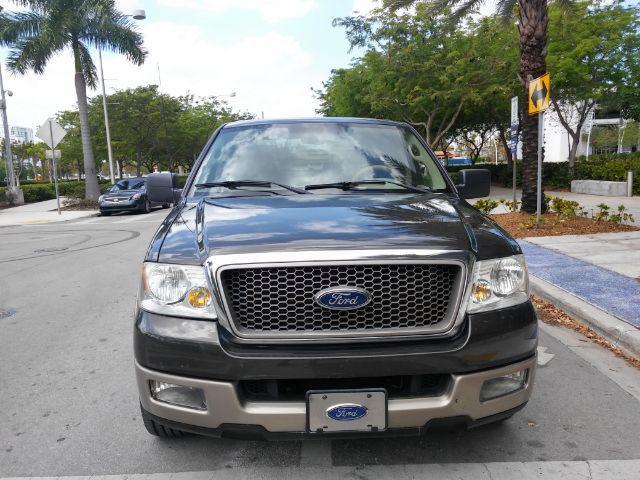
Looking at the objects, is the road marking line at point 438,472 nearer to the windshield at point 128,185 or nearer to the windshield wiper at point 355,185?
the windshield wiper at point 355,185

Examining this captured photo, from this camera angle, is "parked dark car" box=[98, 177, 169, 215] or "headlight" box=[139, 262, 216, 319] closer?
"headlight" box=[139, 262, 216, 319]

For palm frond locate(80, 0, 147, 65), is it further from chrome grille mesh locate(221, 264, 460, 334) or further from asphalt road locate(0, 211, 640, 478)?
chrome grille mesh locate(221, 264, 460, 334)

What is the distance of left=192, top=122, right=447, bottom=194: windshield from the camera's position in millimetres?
3678

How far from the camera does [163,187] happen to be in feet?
13.8

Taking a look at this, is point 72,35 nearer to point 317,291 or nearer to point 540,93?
point 540,93

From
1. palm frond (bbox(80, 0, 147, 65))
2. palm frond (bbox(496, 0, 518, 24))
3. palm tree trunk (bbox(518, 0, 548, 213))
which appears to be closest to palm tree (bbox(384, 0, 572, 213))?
palm tree trunk (bbox(518, 0, 548, 213))

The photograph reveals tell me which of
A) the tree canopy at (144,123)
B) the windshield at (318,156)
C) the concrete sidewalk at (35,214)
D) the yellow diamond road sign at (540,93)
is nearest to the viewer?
the windshield at (318,156)

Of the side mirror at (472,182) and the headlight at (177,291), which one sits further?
the side mirror at (472,182)

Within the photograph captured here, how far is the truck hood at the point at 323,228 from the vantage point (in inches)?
94.2

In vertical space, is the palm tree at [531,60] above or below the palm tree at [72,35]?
below

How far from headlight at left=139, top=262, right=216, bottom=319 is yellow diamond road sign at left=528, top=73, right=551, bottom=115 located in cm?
844

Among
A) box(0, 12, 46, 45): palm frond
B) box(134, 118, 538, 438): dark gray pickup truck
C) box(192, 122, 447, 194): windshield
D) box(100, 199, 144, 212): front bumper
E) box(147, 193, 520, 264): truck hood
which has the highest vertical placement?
box(0, 12, 46, 45): palm frond

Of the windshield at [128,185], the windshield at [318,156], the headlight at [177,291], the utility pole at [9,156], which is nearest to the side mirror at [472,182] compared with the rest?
the windshield at [318,156]

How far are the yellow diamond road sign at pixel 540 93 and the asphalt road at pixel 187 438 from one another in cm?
551
